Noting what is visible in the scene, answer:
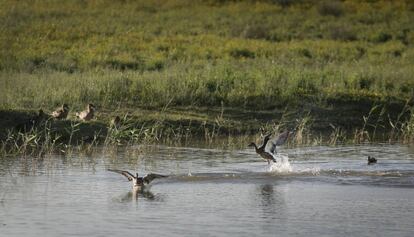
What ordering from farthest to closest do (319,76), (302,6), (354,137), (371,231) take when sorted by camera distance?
(302,6) < (319,76) < (354,137) < (371,231)

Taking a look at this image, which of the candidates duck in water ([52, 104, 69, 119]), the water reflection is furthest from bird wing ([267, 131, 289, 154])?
duck in water ([52, 104, 69, 119])

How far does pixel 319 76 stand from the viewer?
2353 cm

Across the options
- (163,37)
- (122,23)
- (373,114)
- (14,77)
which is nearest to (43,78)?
(14,77)

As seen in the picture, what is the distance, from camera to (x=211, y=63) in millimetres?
27453

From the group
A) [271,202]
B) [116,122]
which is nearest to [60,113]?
[116,122]

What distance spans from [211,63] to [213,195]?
50.9ft

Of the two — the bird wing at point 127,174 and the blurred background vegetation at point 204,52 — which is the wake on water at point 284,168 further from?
the blurred background vegetation at point 204,52

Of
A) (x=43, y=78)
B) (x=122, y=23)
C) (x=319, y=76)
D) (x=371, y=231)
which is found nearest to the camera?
(x=371, y=231)

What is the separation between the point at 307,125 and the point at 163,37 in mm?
17543

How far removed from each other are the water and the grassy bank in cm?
276

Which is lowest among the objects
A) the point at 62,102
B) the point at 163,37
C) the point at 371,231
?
the point at 371,231

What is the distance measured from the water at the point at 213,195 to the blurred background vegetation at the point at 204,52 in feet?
14.6

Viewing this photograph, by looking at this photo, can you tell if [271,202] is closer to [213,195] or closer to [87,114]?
[213,195]

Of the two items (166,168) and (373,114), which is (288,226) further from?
(373,114)
